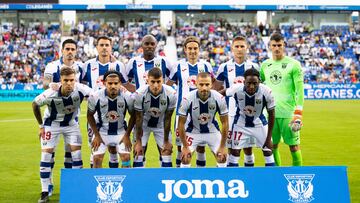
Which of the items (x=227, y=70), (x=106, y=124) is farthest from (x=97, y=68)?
(x=227, y=70)

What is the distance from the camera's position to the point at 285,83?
813 centimetres

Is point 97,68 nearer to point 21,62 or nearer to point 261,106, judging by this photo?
point 261,106

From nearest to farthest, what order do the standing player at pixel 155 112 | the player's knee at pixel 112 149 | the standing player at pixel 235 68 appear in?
the standing player at pixel 155 112 < the player's knee at pixel 112 149 < the standing player at pixel 235 68

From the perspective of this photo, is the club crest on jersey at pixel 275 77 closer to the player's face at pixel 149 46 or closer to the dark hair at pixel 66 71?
the player's face at pixel 149 46

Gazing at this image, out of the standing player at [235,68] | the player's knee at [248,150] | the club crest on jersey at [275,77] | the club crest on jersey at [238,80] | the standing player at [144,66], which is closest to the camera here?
the player's knee at [248,150]

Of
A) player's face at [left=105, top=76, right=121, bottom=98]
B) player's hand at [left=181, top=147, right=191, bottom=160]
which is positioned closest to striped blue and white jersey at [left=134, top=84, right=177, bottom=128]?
player's face at [left=105, top=76, right=121, bottom=98]

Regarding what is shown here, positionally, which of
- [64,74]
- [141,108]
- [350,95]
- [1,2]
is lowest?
[350,95]

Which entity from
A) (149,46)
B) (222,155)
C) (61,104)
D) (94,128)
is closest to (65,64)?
(61,104)

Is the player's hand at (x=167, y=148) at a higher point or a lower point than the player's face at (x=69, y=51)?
lower

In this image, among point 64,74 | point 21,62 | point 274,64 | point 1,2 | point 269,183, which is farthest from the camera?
point 1,2

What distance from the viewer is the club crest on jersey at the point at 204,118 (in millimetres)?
7621

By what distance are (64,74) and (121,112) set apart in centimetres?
94

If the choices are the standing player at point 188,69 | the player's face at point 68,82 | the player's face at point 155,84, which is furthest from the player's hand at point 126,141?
the standing player at point 188,69

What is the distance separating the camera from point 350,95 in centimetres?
3428
